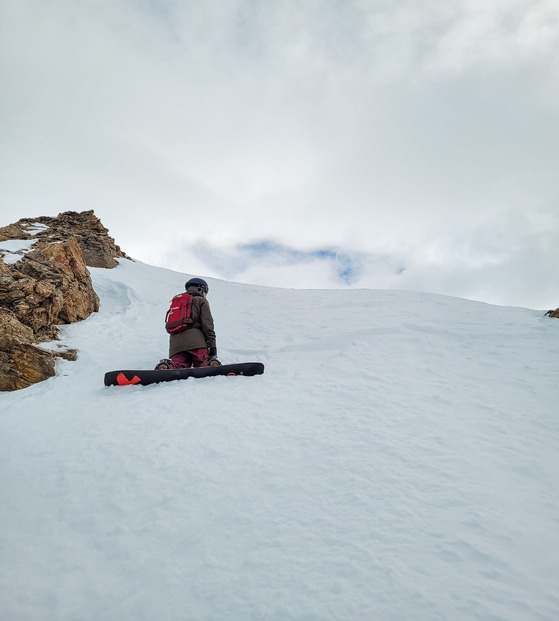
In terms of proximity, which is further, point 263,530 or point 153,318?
point 153,318

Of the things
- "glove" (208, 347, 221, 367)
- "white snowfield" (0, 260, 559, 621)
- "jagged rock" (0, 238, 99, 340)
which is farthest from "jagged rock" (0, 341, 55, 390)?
"glove" (208, 347, 221, 367)

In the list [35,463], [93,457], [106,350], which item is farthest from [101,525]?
[106,350]

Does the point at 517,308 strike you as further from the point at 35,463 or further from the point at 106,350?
the point at 35,463

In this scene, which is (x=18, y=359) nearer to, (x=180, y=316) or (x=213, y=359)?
(x=180, y=316)

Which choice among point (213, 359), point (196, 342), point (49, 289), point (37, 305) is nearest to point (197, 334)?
point (196, 342)

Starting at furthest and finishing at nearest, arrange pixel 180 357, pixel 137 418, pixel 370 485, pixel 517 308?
pixel 517 308, pixel 180 357, pixel 137 418, pixel 370 485

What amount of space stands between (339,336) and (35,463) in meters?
6.56

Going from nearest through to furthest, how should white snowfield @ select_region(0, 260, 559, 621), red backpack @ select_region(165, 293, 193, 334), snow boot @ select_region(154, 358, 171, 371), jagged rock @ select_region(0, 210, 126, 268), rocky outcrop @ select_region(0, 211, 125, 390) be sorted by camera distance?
white snowfield @ select_region(0, 260, 559, 621)
rocky outcrop @ select_region(0, 211, 125, 390)
snow boot @ select_region(154, 358, 171, 371)
red backpack @ select_region(165, 293, 193, 334)
jagged rock @ select_region(0, 210, 126, 268)

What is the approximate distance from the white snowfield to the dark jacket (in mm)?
911

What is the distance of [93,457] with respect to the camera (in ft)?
11.8

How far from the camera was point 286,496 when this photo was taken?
305 cm

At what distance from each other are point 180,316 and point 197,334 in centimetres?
43

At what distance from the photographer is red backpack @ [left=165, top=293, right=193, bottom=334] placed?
651cm

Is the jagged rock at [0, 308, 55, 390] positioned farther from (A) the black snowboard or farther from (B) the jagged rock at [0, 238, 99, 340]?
(A) the black snowboard
